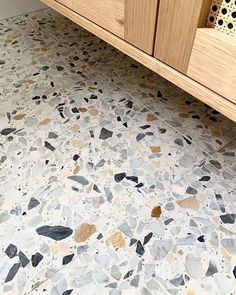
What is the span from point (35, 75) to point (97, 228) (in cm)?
52

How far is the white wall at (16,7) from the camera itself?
109 cm

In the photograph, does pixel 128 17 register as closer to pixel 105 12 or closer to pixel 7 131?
pixel 105 12

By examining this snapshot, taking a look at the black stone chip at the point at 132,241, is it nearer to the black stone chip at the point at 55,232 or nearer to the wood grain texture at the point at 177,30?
the black stone chip at the point at 55,232

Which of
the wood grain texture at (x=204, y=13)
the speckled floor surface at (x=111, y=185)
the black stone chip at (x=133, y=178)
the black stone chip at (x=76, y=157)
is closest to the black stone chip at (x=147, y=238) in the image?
the speckled floor surface at (x=111, y=185)

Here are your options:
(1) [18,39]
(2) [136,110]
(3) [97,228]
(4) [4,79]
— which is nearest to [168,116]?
(2) [136,110]

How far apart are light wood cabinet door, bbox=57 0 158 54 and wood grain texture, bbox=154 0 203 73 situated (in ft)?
0.06

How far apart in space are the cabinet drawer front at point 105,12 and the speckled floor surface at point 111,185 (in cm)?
23

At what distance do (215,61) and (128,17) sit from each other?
0.61ft

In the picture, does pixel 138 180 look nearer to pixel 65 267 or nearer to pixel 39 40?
pixel 65 267

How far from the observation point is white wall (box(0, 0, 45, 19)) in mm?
1086

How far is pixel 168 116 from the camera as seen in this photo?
0.76 metres

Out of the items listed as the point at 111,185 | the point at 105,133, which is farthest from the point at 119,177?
the point at 105,133

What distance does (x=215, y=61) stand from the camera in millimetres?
427

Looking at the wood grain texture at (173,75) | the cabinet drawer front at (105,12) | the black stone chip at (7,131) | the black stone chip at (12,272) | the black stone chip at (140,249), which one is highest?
the cabinet drawer front at (105,12)
